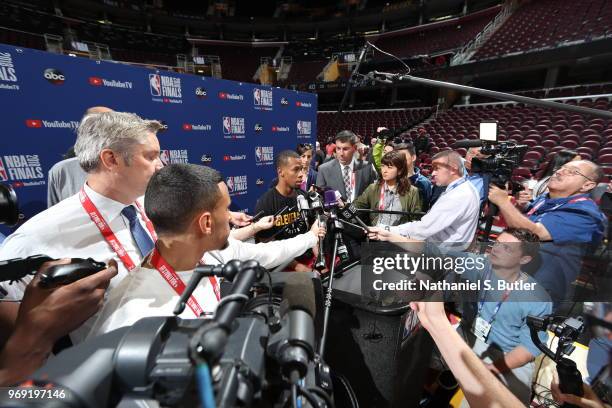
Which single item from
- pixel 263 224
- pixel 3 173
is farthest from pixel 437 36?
pixel 3 173

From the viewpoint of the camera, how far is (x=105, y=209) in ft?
4.14

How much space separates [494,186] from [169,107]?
3785mm

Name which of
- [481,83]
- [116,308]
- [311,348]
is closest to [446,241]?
[311,348]

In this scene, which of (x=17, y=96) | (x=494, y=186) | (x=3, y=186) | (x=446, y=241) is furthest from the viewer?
(x=17, y=96)

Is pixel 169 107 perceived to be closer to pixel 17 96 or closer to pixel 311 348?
pixel 17 96

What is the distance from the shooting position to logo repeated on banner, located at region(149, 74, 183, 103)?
3.43 m

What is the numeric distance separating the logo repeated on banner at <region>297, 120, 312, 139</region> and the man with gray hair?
4.46 metres

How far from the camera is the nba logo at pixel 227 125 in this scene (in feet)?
14.1

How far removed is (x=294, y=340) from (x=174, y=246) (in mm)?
595

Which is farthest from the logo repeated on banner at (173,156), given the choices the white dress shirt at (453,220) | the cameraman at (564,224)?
the cameraman at (564,224)

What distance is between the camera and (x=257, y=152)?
4.87 metres

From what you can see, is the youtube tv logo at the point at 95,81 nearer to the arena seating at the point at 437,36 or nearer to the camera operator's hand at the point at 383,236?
the camera operator's hand at the point at 383,236

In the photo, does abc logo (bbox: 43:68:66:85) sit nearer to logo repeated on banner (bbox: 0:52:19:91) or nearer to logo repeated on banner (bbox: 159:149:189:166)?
logo repeated on banner (bbox: 0:52:19:91)

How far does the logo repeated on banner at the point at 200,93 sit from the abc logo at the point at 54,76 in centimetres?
154
